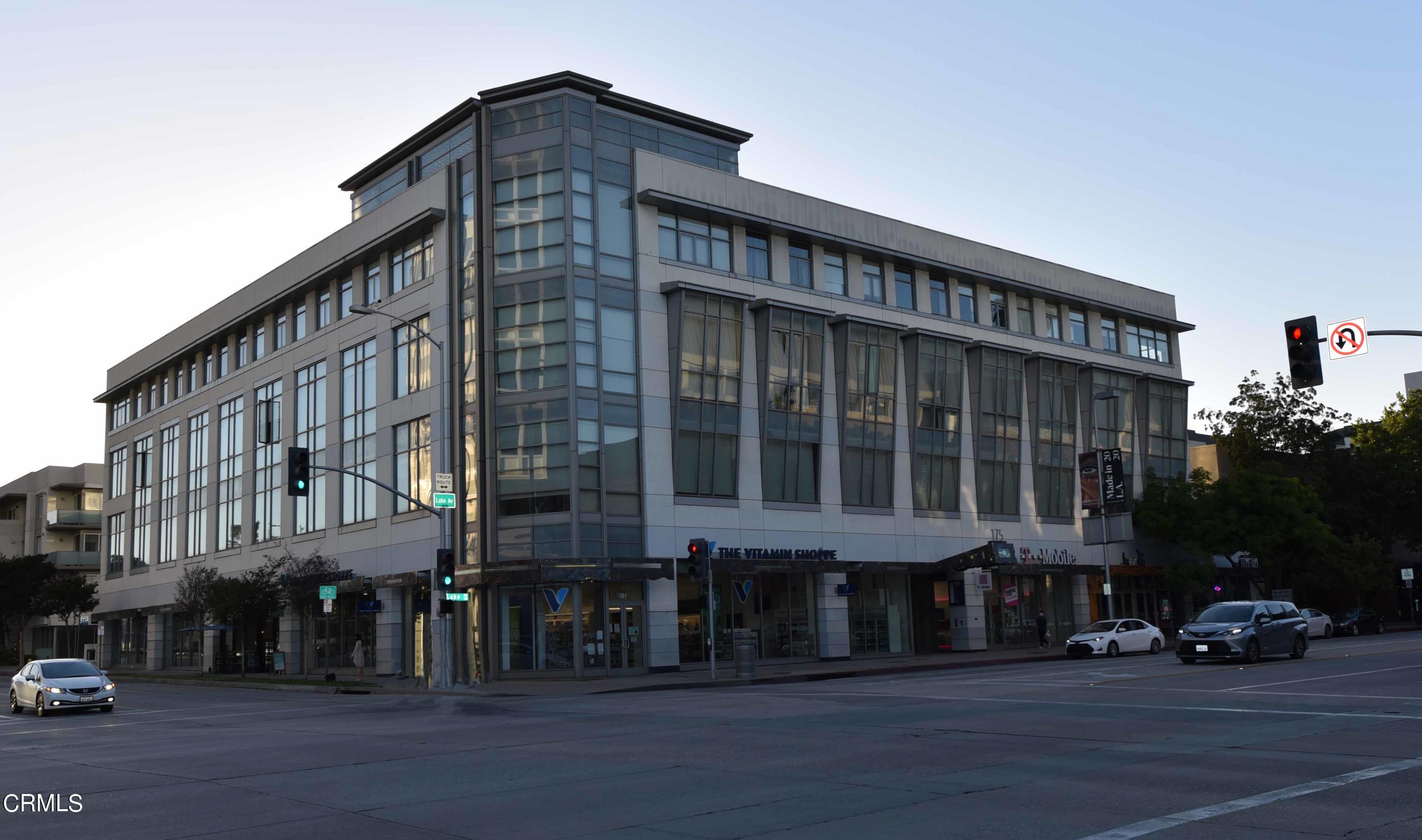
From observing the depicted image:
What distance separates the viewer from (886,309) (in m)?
52.8

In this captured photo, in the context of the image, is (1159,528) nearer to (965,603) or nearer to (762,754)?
(965,603)

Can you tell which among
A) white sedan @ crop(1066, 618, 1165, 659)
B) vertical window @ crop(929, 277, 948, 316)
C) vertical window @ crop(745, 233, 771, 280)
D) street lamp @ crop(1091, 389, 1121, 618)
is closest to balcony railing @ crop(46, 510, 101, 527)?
vertical window @ crop(745, 233, 771, 280)

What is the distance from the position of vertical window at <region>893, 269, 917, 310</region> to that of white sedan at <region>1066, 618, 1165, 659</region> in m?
17.0

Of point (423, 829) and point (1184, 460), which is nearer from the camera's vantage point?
point (423, 829)

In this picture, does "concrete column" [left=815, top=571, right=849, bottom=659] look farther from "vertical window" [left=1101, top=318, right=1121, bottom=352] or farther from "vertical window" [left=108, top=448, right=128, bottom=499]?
"vertical window" [left=108, top=448, right=128, bottom=499]

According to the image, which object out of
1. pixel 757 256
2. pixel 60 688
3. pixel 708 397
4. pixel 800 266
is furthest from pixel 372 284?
pixel 60 688

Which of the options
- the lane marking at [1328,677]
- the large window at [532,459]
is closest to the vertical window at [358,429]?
the large window at [532,459]

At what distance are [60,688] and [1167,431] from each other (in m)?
55.6

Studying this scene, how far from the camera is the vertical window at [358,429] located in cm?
5109

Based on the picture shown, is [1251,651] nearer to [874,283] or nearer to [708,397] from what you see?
[708,397]

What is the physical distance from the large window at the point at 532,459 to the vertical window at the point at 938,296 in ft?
68.5

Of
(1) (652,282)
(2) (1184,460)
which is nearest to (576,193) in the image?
(1) (652,282)

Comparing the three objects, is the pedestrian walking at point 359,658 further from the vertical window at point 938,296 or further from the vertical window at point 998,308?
the vertical window at point 998,308

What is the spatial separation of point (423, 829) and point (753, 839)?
3.04 m
